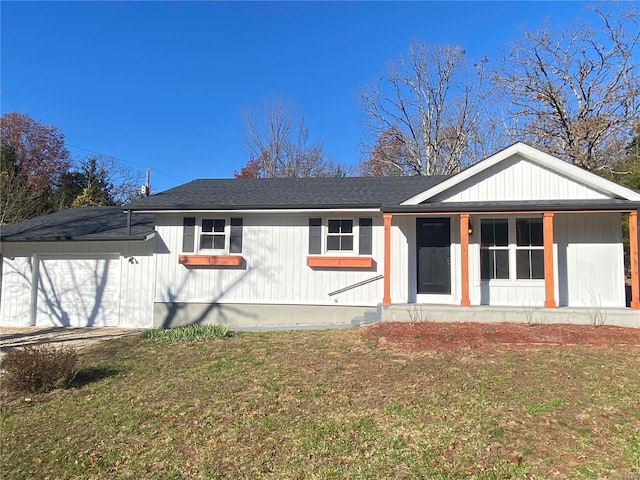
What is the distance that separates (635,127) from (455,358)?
1995cm

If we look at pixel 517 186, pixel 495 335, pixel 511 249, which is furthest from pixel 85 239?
pixel 517 186

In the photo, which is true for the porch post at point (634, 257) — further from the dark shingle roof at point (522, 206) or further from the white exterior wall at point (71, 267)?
the white exterior wall at point (71, 267)

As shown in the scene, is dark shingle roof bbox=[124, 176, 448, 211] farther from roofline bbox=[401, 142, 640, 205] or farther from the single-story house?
roofline bbox=[401, 142, 640, 205]

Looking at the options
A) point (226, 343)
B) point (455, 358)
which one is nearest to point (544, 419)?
point (455, 358)

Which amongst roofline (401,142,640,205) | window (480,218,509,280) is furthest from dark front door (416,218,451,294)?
roofline (401,142,640,205)

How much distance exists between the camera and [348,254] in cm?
1080

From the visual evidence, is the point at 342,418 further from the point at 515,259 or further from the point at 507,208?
the point at 515,259

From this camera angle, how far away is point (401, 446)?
3.88 metres

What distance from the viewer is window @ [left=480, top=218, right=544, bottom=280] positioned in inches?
393

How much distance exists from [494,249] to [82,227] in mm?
12136

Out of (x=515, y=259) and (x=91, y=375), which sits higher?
(x=515, y=259)

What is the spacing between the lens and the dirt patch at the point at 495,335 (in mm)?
7270

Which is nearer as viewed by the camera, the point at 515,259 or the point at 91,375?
the point at 91,375

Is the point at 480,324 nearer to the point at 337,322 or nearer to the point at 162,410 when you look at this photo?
the point at 337,322
